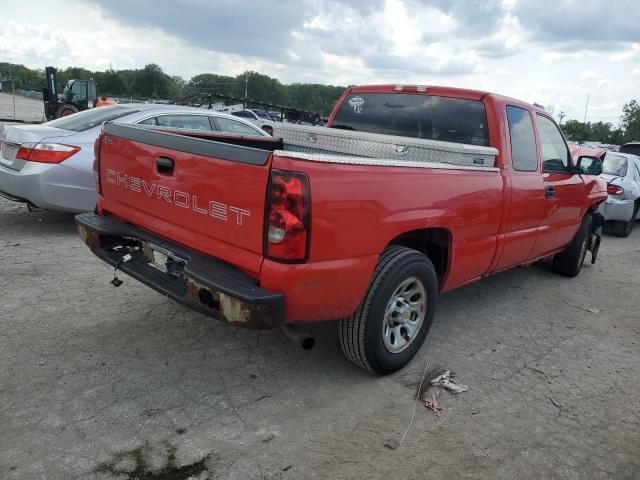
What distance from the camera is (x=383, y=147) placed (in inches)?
156

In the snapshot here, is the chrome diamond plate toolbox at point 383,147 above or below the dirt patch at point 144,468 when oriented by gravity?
above

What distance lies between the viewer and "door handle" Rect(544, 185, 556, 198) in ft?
15.1

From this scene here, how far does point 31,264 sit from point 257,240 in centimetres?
337

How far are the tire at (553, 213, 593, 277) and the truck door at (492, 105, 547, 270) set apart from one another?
1.56m

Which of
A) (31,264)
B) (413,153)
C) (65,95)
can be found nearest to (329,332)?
(413,153)

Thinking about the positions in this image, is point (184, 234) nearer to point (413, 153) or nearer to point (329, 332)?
point (329, 332)

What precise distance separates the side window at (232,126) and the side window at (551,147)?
381 centimetres

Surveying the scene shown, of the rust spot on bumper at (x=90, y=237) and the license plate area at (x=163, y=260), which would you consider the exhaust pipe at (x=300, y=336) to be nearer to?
the license plate area at (x=163, y=260)

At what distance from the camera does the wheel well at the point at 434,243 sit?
343 cm

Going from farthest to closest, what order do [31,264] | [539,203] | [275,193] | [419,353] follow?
[31,264] < [539,203] < [419,353] < [275,193]

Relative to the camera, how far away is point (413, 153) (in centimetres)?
383

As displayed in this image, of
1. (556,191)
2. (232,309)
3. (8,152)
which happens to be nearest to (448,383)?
(232,309)

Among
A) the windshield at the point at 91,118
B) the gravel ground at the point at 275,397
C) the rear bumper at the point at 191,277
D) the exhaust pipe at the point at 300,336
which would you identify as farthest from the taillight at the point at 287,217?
the windshield at the point at 91,118

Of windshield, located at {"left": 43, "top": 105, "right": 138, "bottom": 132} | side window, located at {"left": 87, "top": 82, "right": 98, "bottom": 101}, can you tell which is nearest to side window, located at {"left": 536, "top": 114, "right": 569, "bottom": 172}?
windshield, located at {"left": 43, "top": 105, "right": 138, "bottom": 132}
